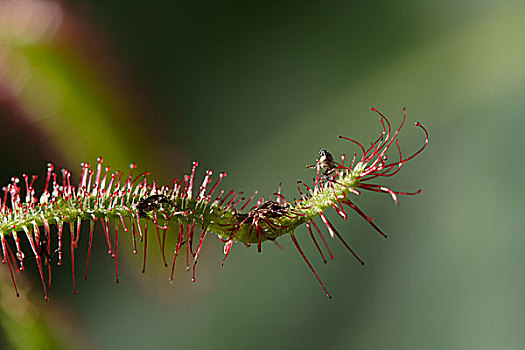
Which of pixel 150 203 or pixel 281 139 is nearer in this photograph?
pixel 150 203

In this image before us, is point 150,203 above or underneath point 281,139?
underneath

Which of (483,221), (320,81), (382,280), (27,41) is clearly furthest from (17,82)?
(483,221)

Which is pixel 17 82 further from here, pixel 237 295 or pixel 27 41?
pixel 237 295

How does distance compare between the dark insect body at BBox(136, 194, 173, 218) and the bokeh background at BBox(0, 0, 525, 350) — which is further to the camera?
the bokeh background at BBox(0, 0, 525, 350)

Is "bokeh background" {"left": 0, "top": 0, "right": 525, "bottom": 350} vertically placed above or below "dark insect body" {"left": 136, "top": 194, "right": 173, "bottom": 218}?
above

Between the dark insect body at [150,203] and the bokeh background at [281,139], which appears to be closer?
the dark insect body at [150,203]
